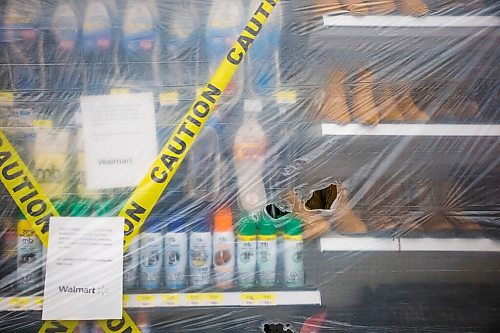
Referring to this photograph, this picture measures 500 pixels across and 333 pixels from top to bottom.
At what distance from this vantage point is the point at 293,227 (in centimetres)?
147

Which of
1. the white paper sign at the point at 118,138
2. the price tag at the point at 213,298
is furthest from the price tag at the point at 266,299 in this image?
the white paper sign at the point at 118,138

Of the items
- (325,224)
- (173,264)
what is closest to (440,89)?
(325,224)

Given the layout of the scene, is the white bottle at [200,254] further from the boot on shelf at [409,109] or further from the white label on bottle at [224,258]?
the boot on shelf at [409,109]

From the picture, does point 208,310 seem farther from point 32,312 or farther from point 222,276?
point 32,312

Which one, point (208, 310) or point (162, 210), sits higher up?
point (162, 210)

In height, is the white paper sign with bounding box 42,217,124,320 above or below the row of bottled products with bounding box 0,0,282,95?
below

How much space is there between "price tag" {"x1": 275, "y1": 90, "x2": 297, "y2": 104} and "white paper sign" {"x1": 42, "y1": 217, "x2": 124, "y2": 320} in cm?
60

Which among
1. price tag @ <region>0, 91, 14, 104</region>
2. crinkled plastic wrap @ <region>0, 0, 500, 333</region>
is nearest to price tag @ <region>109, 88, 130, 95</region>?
crinkled plastic wrap @ <region>0, 0, 500, 333</region>

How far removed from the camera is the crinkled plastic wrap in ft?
4.78

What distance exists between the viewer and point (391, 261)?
4.89ft

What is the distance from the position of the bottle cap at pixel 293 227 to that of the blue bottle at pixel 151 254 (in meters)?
0.37

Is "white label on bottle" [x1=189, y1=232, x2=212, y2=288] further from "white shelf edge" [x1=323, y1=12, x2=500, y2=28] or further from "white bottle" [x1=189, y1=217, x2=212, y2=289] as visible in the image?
"white shelf edge" [x1=323, y1=12, x2=500, y2=28]

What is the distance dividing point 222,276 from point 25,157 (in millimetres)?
679

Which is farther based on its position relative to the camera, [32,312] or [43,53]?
[43,53]
